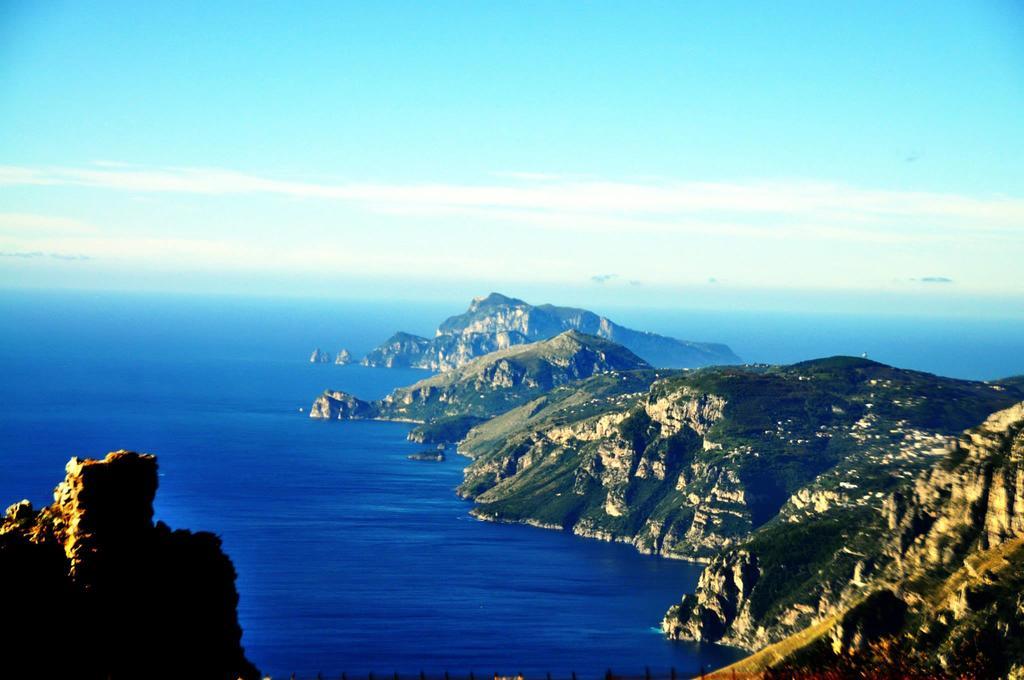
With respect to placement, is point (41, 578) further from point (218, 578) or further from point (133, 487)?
point (218, 578)

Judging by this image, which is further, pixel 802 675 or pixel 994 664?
pixel 994 664

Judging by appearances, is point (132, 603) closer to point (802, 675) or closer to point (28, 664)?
point (28, 664)

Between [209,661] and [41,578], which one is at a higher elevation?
[41,578]

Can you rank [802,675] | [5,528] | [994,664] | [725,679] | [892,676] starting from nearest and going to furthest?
[5,528], [802,675], [892,676], [725,679], [994,664]

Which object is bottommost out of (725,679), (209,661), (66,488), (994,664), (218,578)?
(994,664)

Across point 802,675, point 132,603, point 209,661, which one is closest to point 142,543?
point 132,603

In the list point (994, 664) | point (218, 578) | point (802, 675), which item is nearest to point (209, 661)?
point (218, 578)

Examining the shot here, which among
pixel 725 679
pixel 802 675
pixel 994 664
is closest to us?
pixel 802 675
